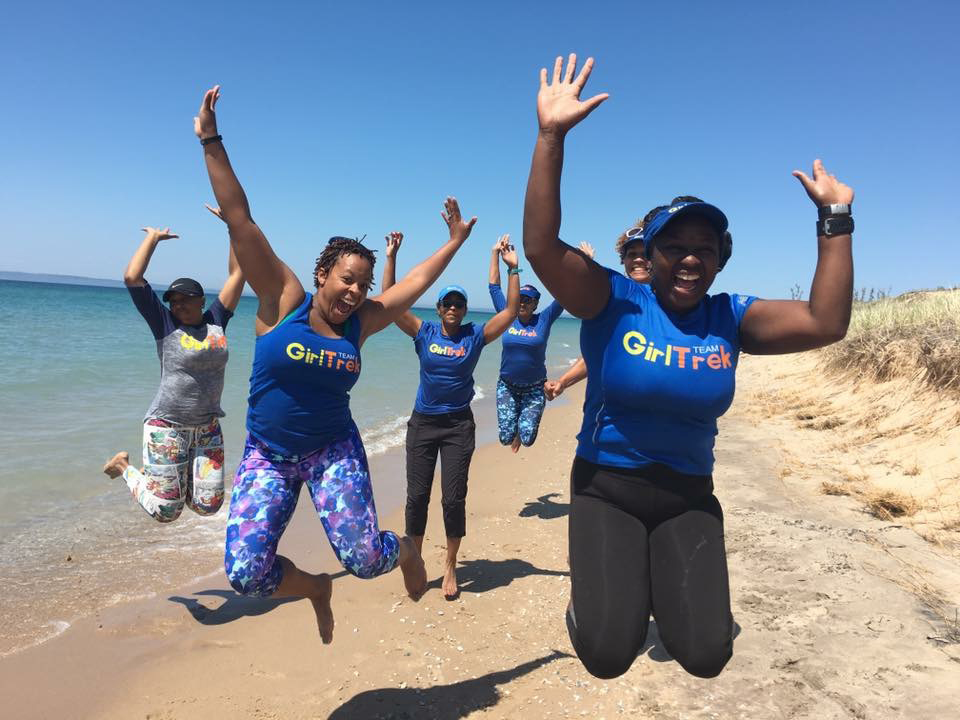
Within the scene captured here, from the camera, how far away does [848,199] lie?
9.00 feet

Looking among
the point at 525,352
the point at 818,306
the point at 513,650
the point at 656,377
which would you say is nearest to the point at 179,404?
the point at 513,650

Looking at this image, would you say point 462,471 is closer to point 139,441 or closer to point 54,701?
point 54,701

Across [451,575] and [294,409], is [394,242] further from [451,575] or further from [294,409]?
[451,575]

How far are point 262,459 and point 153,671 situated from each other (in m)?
1.90

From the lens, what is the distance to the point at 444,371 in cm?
566

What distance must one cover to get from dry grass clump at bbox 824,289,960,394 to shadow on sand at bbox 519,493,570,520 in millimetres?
5851

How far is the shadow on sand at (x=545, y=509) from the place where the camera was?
301 inches

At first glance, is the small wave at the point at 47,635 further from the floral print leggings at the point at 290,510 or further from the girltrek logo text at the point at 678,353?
the girltrek logo text at the point at 678,353

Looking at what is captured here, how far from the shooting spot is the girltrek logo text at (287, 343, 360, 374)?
3.39 m

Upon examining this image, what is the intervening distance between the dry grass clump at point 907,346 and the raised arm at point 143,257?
10.2 meters

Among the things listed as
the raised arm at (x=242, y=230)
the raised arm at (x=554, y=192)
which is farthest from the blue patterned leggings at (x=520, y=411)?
the raised arm at (x=554, y=192)

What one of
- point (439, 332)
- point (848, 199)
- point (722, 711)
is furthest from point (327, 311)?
point (722, 711)

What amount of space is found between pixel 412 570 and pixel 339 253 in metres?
2.27

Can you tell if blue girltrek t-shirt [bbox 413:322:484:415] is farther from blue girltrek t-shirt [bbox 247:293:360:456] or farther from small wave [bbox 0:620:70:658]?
small wave [bbox 0:620:70:658]
